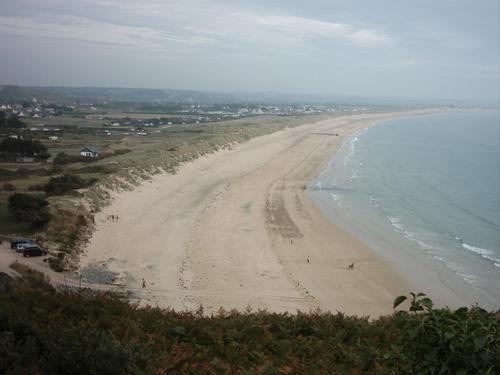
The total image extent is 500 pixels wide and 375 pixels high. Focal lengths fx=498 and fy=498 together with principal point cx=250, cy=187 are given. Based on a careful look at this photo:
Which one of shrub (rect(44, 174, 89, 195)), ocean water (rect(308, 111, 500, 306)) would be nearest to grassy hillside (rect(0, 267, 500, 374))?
ocean water (rect(308, 111, 500, 306))

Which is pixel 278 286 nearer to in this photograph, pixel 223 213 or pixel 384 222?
pixel 223 213

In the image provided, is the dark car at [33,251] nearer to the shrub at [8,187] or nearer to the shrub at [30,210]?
the shrub at [30,210]

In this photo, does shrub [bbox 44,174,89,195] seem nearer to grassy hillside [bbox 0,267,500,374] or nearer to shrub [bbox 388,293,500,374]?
grassy hillside [bbox 0,267,500,374]

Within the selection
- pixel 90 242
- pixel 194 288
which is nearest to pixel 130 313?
pixel 194 288

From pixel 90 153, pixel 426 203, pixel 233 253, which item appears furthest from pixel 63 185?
pixel 426 203

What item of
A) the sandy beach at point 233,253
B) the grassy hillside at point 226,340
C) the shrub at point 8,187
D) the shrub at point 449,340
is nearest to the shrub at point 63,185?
the sandy beach at point 233,253

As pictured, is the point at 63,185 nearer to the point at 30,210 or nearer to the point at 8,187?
the point at 8,187
